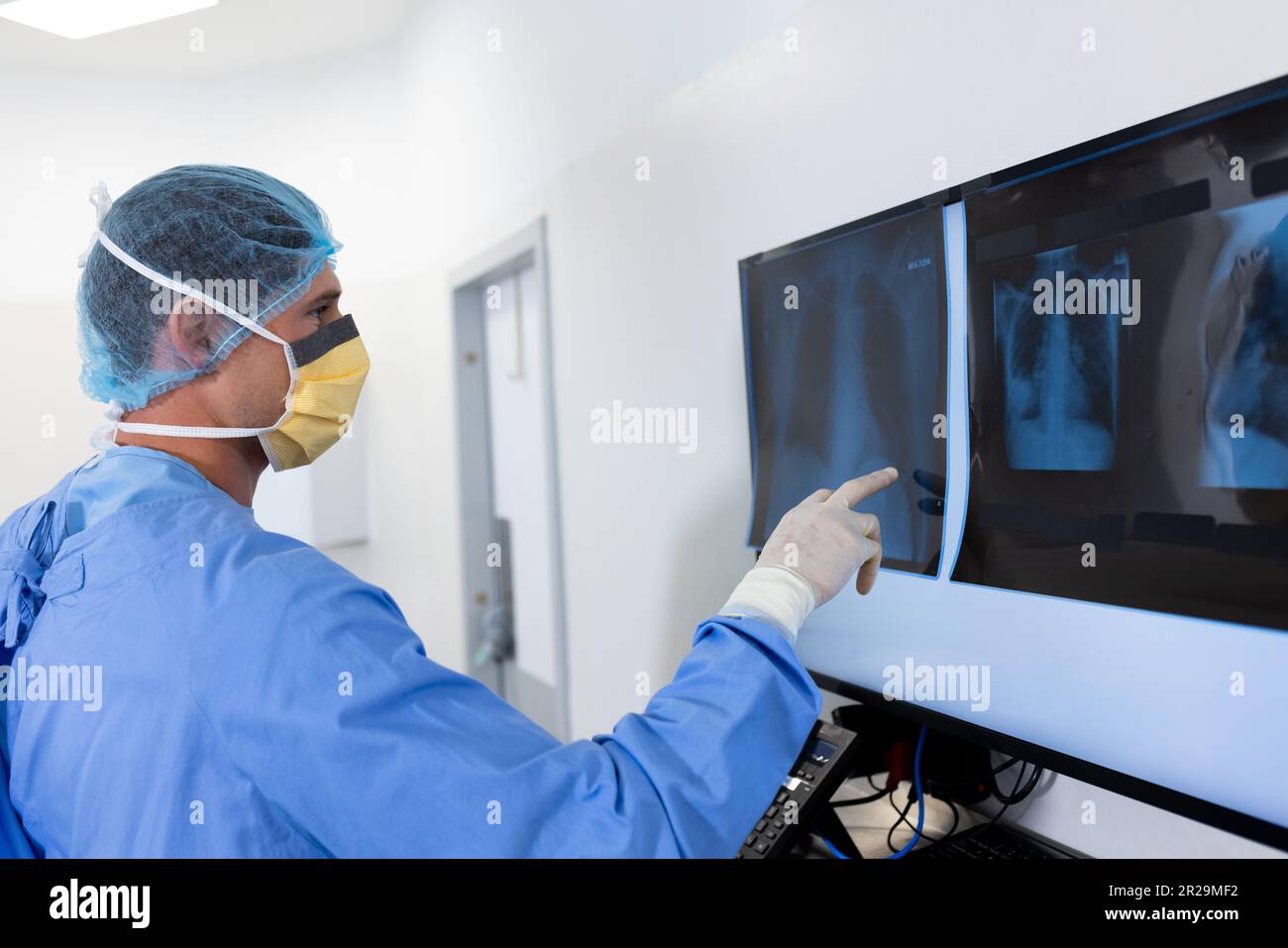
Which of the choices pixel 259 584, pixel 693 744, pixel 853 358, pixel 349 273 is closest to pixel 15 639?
pixel 259 584

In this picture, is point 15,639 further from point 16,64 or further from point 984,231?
point 16,64

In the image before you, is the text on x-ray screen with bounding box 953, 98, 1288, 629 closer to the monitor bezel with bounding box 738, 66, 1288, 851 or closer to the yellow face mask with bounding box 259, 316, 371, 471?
the monitor bezel with bounding box 738, 66, 1288, 851

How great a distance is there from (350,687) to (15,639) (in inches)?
16.5

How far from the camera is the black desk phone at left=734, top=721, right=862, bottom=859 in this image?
104 cm

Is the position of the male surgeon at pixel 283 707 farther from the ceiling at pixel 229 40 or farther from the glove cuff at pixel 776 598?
the ceiling at pixel 229 40

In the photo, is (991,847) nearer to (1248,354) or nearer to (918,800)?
(918,800)

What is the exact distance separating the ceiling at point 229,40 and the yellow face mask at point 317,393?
2.33 m

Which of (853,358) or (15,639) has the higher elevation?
(853,358)

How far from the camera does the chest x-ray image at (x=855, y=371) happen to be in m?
1.06

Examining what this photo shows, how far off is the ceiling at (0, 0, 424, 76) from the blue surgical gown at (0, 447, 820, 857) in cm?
270

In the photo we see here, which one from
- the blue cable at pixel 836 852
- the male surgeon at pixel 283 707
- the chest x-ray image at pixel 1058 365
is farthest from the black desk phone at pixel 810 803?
the chest x-ray image at pixel 1058 365

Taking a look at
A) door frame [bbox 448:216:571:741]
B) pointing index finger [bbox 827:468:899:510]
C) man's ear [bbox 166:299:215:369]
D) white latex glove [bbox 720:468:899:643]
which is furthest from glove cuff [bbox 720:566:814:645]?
door frame [bbox 448:216:571:741]
